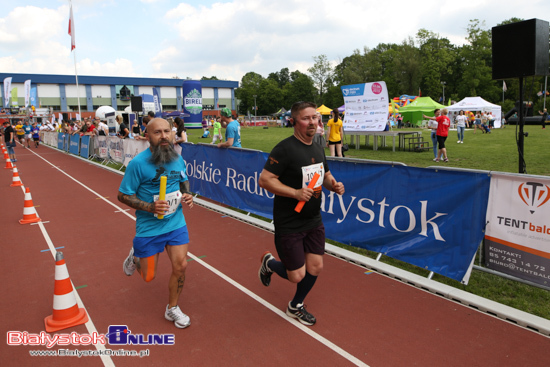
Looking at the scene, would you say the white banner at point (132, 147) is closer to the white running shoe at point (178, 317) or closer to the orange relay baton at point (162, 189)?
the white running shoe at point (178, 317)

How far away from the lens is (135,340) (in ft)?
11.8

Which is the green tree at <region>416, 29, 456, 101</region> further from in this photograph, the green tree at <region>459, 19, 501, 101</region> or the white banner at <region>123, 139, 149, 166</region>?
the white banner at <region>123, 139, 149, 166</region>

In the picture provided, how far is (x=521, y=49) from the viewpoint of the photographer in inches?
228

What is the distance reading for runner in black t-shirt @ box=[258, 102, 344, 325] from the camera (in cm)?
336

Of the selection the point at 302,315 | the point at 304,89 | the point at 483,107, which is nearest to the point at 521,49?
the point at 302,315

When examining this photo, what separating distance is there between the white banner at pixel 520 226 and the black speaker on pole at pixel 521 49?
266 cm

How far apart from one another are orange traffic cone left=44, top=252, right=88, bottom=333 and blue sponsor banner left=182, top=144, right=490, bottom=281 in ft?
12.2

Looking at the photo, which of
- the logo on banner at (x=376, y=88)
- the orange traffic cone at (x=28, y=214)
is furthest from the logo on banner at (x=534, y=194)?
the logo on banner at (x=376, y=88)

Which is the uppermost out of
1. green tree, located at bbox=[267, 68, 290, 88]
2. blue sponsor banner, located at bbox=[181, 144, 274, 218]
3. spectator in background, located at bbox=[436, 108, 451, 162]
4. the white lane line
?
green tree, located at bbox=[267, 68, 290, 88]

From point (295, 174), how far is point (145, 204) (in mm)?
1388

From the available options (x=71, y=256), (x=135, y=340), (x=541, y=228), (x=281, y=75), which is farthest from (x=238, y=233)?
(x=281, y=75)

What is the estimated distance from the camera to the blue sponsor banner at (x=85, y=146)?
67.1 feet

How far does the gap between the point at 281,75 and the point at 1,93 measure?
363ft

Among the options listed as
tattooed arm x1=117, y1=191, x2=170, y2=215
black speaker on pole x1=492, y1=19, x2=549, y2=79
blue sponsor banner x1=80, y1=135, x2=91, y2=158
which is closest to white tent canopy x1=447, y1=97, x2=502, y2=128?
blue sponsor banner x1=80, y1=135, x2=91, y2=158
